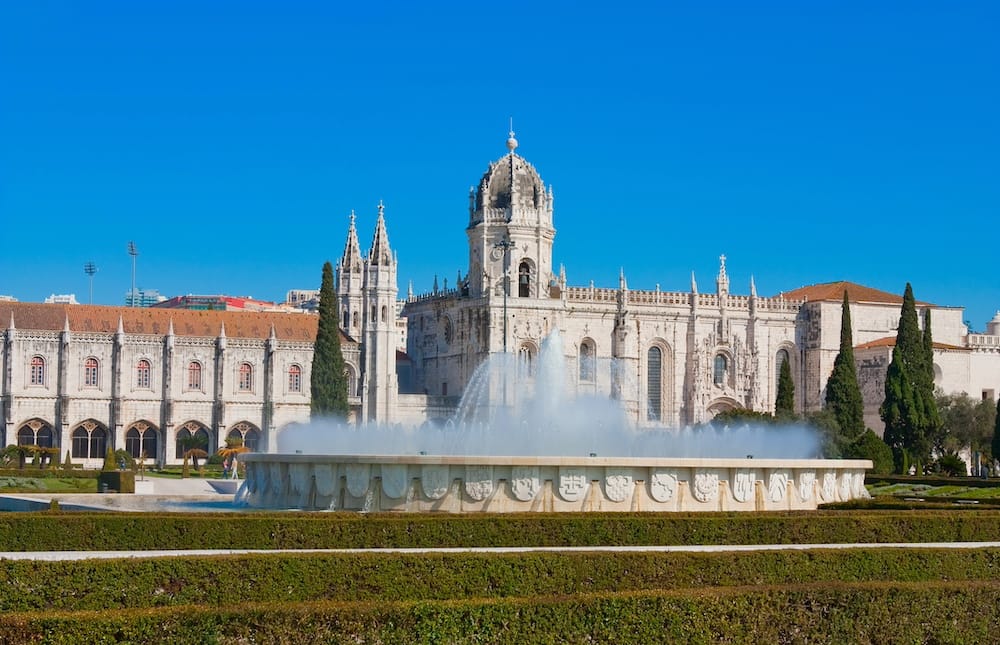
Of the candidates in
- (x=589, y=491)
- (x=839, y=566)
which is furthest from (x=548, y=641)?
(x=589, y=491)

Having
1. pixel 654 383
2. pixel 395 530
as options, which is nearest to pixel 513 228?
pixel 654 383

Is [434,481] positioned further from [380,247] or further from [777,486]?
[380,247]

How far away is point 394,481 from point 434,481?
2.34 ft

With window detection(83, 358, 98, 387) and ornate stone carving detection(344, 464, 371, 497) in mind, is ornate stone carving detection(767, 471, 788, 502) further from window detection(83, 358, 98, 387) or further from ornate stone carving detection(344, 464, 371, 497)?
window detection(83, 358, 98, 387)

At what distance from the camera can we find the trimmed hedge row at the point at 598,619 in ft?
43.1

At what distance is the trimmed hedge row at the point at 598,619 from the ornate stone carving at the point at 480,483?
29.6 ft

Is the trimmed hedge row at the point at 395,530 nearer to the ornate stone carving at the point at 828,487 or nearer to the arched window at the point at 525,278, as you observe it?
the ornate stone carving at the point at 828,487

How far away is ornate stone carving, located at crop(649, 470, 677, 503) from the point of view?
24.0 m

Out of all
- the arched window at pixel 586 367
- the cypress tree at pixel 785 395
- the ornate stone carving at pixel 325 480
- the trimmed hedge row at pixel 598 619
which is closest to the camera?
the trimmed hedge row at pixel 598 619

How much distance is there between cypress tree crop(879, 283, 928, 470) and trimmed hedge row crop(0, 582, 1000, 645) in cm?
4303

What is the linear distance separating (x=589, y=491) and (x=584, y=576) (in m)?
7.85

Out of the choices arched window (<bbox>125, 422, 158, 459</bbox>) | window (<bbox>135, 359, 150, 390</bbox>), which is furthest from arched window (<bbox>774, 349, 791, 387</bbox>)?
window (<bbox>135, 359, 150, 390</bbox>)

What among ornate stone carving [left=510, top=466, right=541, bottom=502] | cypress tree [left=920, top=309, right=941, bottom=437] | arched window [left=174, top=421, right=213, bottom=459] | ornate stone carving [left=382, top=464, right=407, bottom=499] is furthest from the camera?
arched window [left=174, top=421, right=213, bottom=459]

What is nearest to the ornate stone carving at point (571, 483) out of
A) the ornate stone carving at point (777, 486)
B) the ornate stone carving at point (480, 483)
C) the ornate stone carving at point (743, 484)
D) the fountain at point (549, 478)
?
the fountain at point (549, 478)
